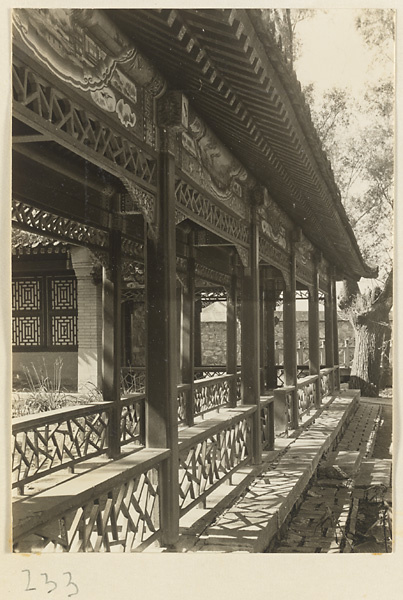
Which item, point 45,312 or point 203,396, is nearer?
point 45,312

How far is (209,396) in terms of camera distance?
15086mm

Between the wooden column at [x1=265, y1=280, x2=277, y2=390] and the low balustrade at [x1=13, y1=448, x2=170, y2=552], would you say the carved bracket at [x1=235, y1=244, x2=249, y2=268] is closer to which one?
the low balustrade at [x1=13, y1=448, x2=170, y2=552]

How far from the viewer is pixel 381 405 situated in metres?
18.8

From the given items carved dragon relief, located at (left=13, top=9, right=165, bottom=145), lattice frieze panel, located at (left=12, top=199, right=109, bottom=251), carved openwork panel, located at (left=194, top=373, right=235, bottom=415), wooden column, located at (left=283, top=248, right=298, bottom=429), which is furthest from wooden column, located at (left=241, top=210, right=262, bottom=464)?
carved dragon relief, located at (left=13, top=9, right=165, bottom=145)

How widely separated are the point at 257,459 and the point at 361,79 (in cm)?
553

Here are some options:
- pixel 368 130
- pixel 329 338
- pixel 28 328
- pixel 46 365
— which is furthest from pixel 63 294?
pixel 368 130

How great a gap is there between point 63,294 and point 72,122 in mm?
9418

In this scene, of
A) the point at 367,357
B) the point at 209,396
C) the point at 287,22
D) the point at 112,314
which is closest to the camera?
the point at 287,22

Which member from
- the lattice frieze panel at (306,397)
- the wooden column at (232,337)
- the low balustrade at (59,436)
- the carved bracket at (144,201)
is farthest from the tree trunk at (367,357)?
the carved bracket at (144,201)

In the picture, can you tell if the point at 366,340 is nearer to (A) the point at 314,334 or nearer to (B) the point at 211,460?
(A) the point at 314,334

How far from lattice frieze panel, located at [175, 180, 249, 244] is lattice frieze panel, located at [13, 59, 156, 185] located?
99 centimetres

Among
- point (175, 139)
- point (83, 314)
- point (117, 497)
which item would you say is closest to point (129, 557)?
point (117, 497)

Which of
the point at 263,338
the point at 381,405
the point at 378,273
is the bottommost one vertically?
the point at 381,405

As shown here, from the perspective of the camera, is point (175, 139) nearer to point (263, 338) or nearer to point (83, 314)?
point (83, 314)
